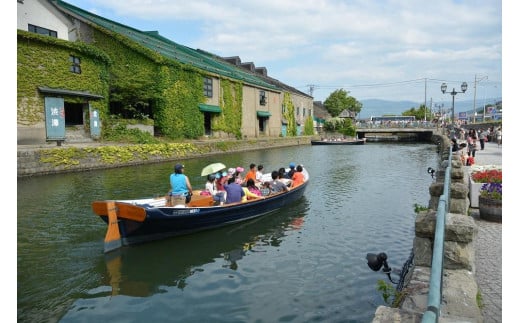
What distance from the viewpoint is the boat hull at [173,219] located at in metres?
9.55

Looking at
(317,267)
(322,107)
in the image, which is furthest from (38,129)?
(322,107)

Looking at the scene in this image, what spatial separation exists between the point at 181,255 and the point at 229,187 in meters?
2.85

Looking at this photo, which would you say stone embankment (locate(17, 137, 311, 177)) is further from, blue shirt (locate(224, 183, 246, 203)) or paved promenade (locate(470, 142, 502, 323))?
paved promenade (locate(470, 142, 502, 323))

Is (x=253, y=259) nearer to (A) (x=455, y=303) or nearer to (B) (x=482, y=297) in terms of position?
(B) (x=482, y=297)

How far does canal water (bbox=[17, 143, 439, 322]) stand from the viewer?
6.86 m

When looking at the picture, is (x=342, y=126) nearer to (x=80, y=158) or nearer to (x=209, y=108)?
(x=209, y=108)

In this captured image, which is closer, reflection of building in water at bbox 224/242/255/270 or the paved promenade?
the paved promenade

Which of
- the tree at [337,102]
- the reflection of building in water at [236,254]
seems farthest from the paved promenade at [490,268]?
the tree at [337,102]

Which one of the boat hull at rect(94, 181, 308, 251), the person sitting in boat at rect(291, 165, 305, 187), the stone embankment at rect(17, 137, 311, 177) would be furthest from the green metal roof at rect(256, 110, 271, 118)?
the boat hull at rect(94, 181, 308, 251)

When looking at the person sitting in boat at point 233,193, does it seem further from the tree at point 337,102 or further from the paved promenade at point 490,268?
the tree at point 337,102

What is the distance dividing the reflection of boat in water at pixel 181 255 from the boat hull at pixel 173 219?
0.72ft

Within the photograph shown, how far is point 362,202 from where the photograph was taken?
15570 mm

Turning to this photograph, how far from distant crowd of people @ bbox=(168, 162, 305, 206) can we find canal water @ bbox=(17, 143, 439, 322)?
95cm

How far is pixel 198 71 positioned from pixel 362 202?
25925 millimetres
